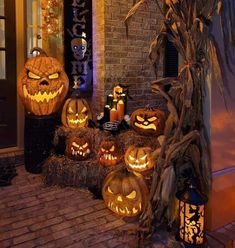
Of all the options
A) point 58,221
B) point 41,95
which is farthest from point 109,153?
point 41,95

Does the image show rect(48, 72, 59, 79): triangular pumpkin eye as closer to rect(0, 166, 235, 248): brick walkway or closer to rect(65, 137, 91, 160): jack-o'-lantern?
rect(65, 137, 91, 160): jack-o'-lantern

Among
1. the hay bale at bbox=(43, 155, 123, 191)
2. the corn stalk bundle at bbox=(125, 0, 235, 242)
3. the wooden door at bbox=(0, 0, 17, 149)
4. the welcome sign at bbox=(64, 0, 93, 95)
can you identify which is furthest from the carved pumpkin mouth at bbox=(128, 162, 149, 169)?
the wooden door at bbox=(0, 0, 17, 149)

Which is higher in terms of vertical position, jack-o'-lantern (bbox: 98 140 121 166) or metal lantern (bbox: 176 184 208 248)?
jack-o'-lantern (bbox: 98 140 121 166)

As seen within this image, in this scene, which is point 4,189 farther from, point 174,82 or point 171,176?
point 174,82

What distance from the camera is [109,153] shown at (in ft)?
9.26

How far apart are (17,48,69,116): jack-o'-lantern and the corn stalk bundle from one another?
1.46m

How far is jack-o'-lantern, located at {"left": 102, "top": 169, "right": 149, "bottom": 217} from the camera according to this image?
224 centimetres

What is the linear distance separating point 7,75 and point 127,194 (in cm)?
218

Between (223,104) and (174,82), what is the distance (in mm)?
461

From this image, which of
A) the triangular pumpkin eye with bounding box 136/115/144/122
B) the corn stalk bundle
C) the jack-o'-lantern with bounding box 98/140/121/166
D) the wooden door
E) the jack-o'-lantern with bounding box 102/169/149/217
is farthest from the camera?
the wooden door

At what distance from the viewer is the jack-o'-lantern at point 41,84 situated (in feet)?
10.1

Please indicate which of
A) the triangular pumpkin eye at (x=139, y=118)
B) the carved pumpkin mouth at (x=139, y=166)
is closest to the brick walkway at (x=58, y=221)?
the carved pumpkin mouth at (x=139, y=166)

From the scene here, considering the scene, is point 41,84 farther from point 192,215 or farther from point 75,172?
point 192,215

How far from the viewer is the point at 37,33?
3703mm
